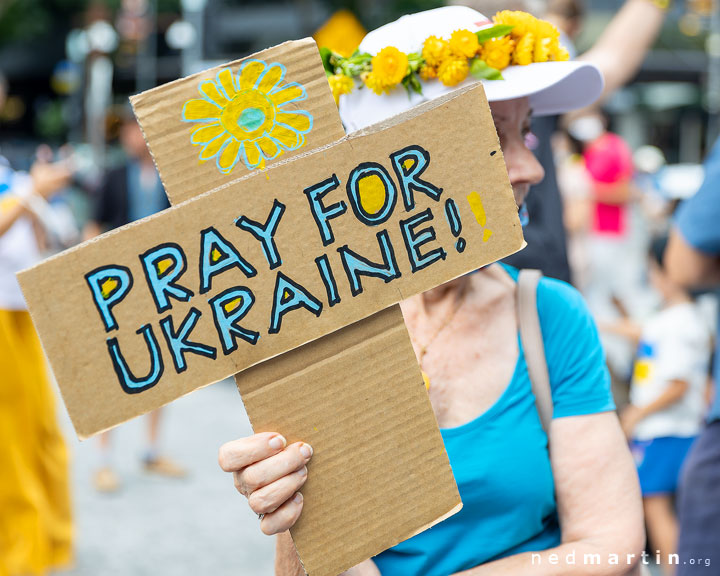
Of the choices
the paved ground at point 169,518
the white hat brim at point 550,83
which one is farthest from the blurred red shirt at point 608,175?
the white hat brim at point 550,83

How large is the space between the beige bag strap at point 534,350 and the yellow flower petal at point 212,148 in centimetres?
66

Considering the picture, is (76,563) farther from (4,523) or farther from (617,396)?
(617,396)

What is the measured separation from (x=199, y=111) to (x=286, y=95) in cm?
13

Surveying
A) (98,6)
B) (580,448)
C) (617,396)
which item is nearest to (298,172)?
(580,448)

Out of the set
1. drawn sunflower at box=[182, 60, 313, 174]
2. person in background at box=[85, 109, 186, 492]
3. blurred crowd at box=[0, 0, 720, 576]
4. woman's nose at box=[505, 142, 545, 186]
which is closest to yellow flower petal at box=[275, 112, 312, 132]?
drawn sunflower at box=[182, 60, 313, 174]

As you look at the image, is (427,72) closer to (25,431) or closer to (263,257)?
(263,257)

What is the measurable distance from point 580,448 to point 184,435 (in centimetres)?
522

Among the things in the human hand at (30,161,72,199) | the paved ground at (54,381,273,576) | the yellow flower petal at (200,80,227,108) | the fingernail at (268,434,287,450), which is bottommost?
the paved ground at (54,381,273,576)

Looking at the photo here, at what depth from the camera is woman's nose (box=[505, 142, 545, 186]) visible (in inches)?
64.5

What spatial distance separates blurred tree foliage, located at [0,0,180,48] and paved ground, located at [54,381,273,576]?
2394 centimetres

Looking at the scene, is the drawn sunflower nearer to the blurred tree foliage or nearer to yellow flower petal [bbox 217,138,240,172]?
yellow flower petal [bbox 217,138,240,172]

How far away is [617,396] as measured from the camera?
5.12 metres

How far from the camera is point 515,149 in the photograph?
166cm

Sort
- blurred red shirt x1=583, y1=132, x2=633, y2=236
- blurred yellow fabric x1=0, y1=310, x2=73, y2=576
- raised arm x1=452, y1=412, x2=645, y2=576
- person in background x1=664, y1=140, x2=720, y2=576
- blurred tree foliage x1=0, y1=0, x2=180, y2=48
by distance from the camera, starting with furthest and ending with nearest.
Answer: blurred tree foliage x1=0, y1=0, x2=180, y2=48, blurred red shirt x1=583, y1=132, x2=633, y2=236, blurred yellow fabric x1=0, y1=310, x2=73, y2=576, person in background x1=664, y1=140, x2=720, y2=576, raised arm x1=452, y1=412, x2=645, y2=576
